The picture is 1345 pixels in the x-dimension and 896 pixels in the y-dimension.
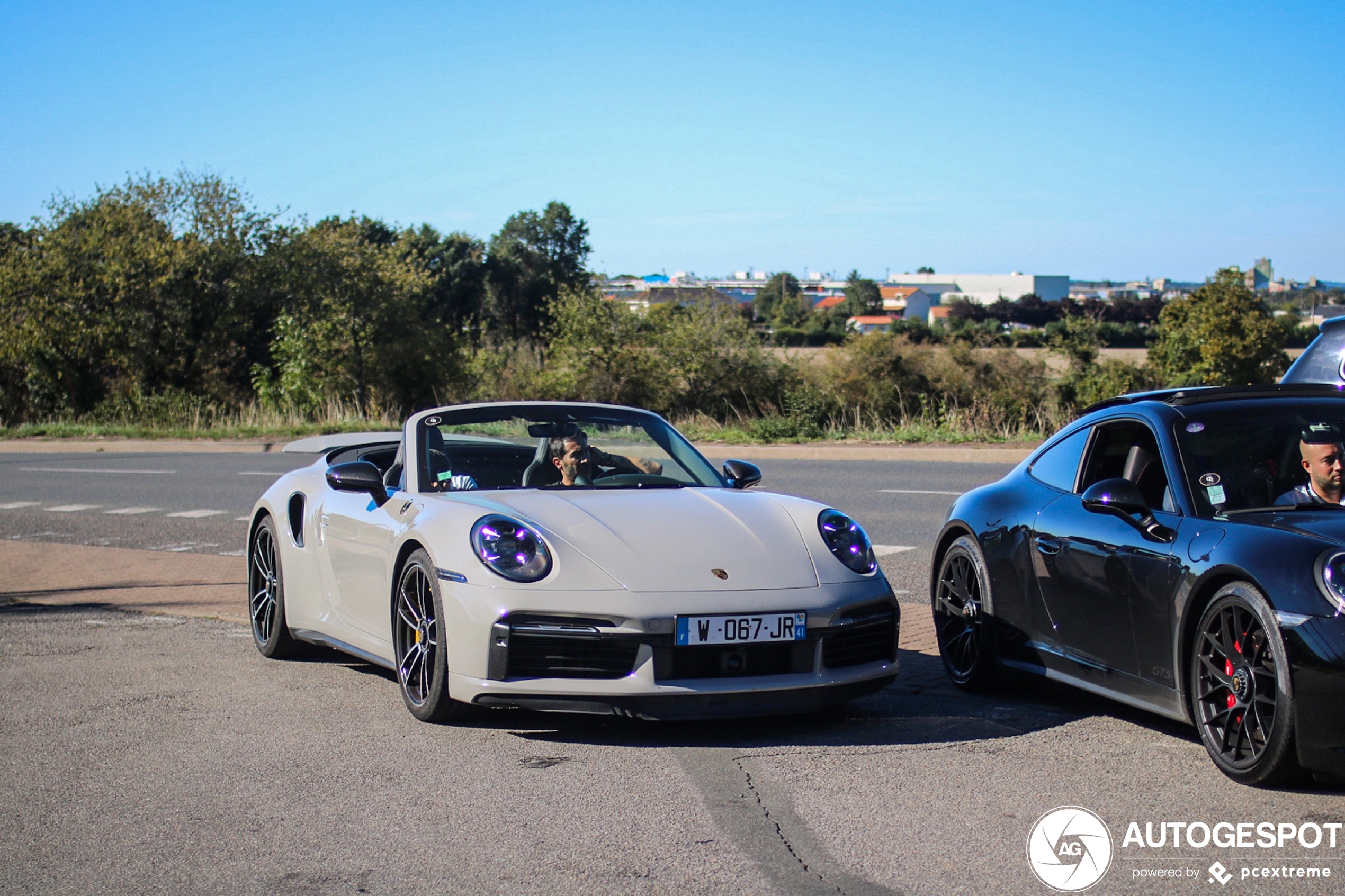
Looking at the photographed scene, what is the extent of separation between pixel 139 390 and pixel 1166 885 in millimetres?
32284

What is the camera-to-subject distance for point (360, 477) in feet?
19.5

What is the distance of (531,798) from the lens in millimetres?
4410

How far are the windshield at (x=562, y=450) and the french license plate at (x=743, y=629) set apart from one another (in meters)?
1.41

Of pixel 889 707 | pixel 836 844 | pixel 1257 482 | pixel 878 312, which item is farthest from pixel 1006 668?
pixel 878 312

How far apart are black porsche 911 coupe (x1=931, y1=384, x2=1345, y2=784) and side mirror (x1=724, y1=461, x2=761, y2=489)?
0.99 meters

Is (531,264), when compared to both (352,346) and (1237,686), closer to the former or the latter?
(352,346)

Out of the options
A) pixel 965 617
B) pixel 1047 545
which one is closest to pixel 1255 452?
pixel 1047 545

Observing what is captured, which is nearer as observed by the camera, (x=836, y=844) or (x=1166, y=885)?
(x=1166, y=885)

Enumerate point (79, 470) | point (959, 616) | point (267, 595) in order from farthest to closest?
point (79, 470)
point (267, 595)
point (959, 616)

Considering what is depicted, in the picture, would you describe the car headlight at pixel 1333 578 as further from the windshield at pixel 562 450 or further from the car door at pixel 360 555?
the car door at pixel 360 555

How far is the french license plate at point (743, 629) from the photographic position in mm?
4934

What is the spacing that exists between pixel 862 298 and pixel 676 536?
379ft

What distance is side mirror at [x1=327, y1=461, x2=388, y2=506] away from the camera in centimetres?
593

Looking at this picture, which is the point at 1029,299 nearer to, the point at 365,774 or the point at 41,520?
the point at 41,520
